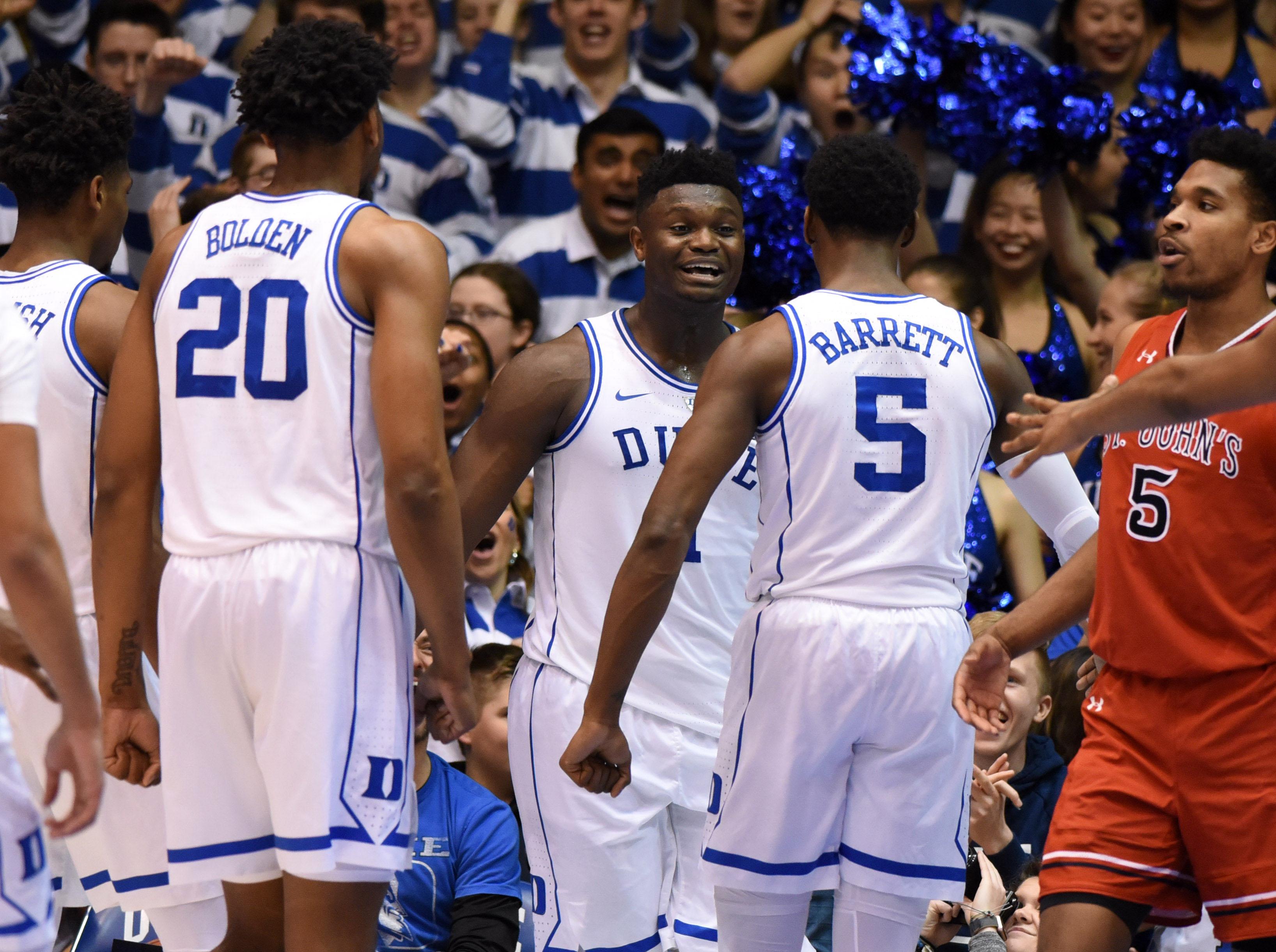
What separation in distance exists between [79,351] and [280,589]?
1.09m

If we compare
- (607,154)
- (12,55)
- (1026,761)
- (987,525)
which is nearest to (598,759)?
(1026,761)

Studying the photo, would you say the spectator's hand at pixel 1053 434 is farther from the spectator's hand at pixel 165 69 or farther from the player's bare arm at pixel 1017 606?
the spectator's hand at pixel 165 69

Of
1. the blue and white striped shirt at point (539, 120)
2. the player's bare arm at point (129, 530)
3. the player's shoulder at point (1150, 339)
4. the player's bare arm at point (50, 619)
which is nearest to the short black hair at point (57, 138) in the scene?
the player's bare arm at point (129, 530)

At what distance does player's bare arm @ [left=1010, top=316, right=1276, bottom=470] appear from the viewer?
10.6ft

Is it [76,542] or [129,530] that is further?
[76,542]

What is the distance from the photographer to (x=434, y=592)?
337 centimetres

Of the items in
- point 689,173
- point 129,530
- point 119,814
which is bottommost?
point 119,814

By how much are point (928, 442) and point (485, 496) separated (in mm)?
1189

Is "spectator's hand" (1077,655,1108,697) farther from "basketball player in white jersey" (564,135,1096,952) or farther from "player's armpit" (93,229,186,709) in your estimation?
"player's armpit" (93,229,186,709)

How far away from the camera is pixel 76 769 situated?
264 cm

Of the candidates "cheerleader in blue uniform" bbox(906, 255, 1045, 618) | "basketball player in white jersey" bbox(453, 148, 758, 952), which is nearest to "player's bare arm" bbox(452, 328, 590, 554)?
"basketball player in white jersey" bbox(453, 148, 758, 952)

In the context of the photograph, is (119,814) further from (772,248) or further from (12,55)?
(12,55)

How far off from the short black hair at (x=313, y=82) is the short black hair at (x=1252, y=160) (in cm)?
199

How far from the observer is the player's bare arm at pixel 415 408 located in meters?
3.32
